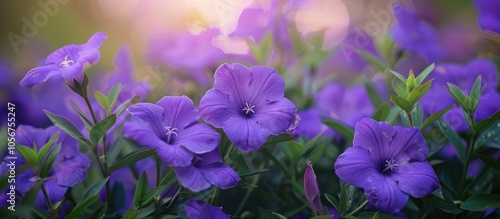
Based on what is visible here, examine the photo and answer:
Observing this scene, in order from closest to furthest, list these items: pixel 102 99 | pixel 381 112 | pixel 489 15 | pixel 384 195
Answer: pixel 384 195
pixel 102 99
pixel 381 112
pixel 489 15

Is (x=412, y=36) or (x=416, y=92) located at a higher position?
(x=412, y=36)

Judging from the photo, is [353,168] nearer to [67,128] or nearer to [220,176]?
[220,176]

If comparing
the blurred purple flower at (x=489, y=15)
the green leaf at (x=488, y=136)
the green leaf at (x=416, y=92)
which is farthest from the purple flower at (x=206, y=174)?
the blurred purple flower at (x=489, y=15)

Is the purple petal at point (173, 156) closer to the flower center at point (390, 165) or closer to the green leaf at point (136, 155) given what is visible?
the green leaf at point (136, 155)

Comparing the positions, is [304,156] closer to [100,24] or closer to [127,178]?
[127,178]

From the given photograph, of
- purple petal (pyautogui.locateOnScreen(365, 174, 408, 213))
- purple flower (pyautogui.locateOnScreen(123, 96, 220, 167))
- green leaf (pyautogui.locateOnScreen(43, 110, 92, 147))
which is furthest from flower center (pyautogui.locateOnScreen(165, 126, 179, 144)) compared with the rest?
purple petal (pyautogui.locateOnScreen(365, 174, 408, 213))

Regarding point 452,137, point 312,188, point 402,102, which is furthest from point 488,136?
point 312,188
